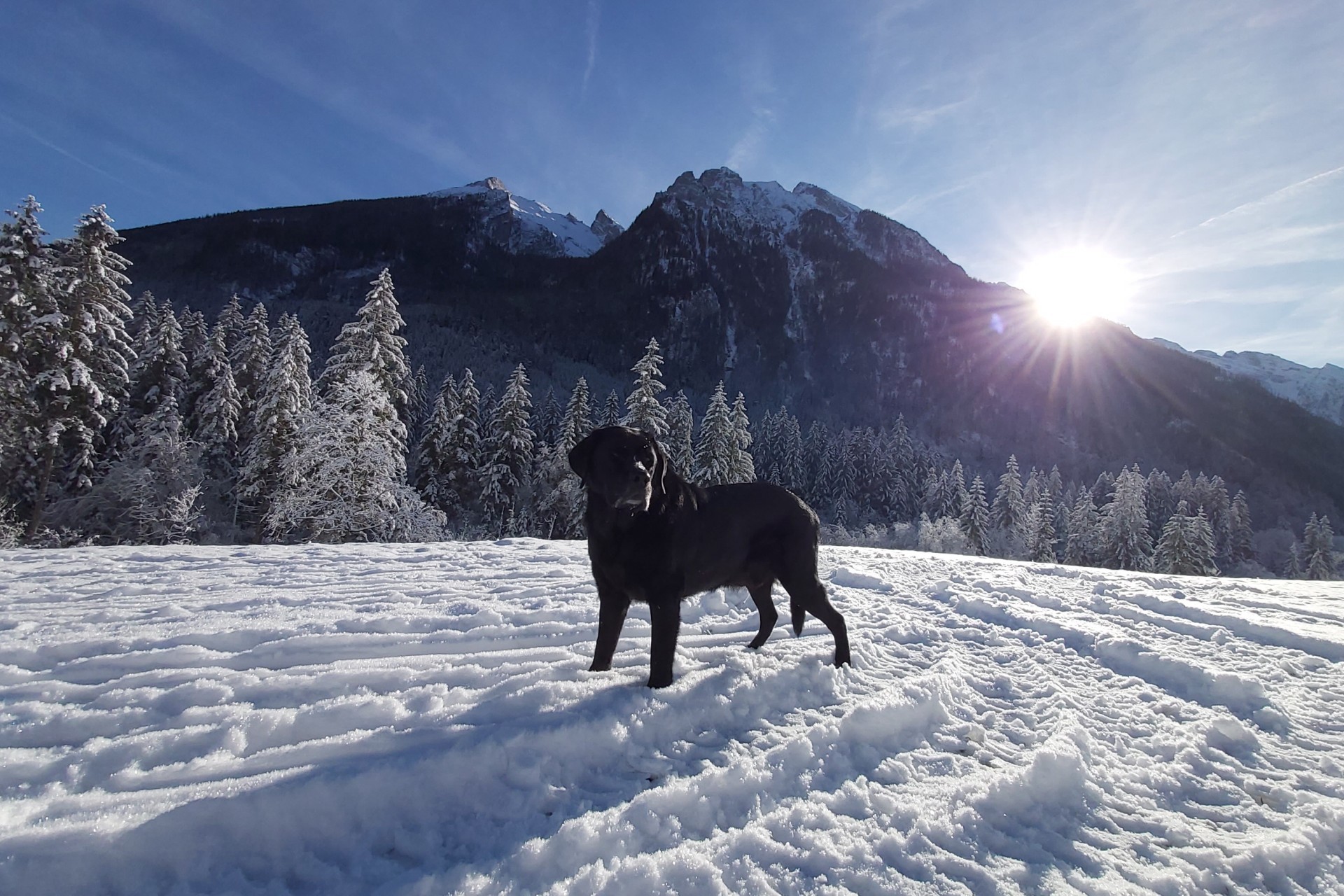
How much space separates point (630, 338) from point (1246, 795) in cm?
16574

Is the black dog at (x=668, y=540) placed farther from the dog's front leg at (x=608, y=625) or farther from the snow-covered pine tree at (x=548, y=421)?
the snow-covered pine tree at (x=548, y=421)

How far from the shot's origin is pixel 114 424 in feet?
91.1

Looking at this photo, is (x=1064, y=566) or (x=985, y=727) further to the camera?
(x=1064, y=566)

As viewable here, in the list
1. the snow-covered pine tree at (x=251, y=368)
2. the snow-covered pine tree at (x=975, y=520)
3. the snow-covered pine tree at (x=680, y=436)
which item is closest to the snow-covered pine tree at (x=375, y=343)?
the snow-covered pine tree at (x=251, y=368)

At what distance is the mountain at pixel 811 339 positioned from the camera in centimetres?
12731

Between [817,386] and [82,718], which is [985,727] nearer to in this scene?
[82,718]

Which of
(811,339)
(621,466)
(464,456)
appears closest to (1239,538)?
(464,456)

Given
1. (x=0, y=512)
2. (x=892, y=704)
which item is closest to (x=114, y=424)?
(x=0, y=512)

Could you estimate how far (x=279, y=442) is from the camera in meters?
24.2

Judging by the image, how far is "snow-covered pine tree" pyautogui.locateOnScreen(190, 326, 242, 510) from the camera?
29.0m

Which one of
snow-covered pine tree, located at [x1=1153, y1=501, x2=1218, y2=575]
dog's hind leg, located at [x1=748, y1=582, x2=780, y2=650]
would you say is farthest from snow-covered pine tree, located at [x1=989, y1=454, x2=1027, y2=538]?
dog's hind leg, located at [x1=748, y1=582, x2=780, y2=650]

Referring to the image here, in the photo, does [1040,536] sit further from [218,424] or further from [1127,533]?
[218,424]

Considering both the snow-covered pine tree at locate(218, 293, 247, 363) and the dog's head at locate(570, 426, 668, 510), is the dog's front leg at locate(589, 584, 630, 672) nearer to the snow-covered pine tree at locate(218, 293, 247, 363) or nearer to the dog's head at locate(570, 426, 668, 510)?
the dog's head at locate(570, 426, 668, 510)

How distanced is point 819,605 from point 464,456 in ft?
108
